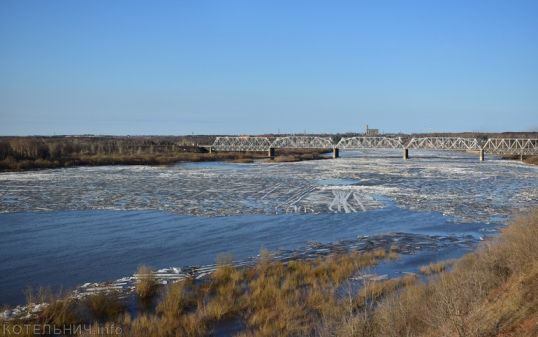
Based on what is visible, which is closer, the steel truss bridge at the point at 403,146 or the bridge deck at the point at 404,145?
the steel truss bridge at the point at 403,146

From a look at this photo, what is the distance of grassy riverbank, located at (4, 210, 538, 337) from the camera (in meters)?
8.12

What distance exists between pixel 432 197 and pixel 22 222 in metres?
24.9

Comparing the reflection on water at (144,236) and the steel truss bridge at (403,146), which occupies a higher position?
the steel truss bridge at (403,146)

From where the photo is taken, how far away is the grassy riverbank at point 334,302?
8117 mm

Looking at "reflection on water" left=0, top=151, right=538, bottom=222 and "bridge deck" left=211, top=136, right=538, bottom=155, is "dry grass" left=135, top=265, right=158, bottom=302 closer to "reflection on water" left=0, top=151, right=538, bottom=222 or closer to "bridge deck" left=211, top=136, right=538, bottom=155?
"reflection on water" left=0, top=151, right=538, bottom=222

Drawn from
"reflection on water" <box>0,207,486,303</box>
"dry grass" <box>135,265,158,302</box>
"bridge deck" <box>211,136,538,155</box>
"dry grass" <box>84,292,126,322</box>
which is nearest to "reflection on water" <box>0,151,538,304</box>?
"reflection on water" <box>0,207,486,303</box>

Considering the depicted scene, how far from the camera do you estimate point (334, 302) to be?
36.6ft

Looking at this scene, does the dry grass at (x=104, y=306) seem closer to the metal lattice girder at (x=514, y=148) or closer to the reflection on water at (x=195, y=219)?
the reflection on water at (x=195, y=219)

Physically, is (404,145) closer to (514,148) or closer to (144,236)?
(514,148)

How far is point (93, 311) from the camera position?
423 inches

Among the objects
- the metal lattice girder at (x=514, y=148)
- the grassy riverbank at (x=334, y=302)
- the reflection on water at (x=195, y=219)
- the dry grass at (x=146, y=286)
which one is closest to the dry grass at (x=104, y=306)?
the grassy riverbank at (x=334, y=302)

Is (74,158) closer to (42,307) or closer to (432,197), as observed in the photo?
(432,197)

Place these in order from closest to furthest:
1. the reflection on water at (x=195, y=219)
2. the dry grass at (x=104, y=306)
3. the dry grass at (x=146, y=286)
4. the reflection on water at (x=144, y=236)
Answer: the dry grass at (x=104, y=306), the dry grass at (x=146, y=286), the reflection on water at (x=144, y=236), the reflection on water at (x=195, y=219)

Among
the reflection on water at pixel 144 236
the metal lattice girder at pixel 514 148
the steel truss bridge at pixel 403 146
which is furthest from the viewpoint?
the steel truss bridge at pixel 403 146
